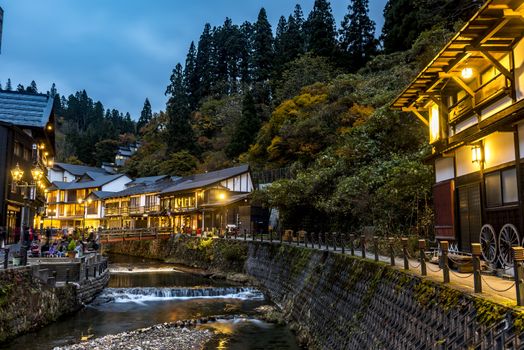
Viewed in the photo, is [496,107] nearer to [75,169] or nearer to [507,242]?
[507,242]

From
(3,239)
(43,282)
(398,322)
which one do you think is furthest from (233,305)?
(3,239)

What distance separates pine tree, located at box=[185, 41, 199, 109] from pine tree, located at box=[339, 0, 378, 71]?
4093cm

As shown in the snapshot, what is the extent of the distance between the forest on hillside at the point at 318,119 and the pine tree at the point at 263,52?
213mm

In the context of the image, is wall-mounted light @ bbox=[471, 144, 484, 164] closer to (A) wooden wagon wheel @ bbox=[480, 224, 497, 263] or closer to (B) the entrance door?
(B) the entrance door

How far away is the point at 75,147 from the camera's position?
107 meters

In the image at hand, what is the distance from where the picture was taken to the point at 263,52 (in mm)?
78750

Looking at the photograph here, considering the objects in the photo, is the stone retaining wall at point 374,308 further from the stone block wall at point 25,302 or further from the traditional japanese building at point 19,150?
the traditional japanese building at point 19,150

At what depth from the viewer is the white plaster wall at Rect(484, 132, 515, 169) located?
1022 centimetres

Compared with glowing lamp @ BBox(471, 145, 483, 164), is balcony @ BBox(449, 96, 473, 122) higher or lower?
higher

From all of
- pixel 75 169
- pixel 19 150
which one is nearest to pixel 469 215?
pixel 19 150

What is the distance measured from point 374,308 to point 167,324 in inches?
402

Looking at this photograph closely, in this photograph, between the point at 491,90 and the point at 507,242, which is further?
the point at 491,90

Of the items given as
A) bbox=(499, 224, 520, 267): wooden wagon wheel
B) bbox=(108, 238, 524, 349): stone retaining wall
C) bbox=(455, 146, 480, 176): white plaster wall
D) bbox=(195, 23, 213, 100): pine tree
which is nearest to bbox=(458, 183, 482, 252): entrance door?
bbox=(455, 146, 480, 176): white plaster wall

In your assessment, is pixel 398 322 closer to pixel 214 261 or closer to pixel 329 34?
pixel 214 261
